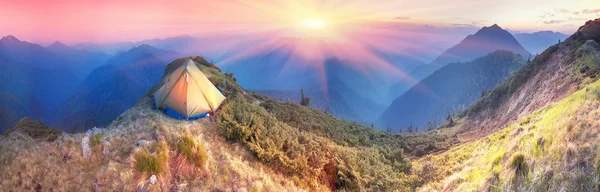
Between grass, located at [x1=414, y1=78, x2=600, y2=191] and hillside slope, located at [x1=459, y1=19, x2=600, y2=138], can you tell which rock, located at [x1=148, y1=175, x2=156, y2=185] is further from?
hillside slope, located at [x1=459, y1=19, x2=600, y2=138]

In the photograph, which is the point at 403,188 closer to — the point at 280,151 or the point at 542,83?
the point at 280,151

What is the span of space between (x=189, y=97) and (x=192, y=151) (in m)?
11.4

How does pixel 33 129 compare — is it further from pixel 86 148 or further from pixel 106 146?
pixel 106 146

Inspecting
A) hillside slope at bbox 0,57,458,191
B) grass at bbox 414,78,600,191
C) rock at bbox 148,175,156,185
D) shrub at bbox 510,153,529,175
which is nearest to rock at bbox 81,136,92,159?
hillside slope at bbox 0,57,458,191

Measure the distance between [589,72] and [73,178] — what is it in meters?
42.0

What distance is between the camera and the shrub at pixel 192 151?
7.70m

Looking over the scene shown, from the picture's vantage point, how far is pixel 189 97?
18172mm

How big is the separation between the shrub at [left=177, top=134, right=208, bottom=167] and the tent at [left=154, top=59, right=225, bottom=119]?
1021 centimetres

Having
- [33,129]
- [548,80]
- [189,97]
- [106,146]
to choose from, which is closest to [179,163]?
[106,146]

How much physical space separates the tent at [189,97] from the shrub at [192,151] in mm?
10209

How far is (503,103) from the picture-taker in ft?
148

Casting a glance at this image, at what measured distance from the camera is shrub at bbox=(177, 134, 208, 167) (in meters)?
7.70

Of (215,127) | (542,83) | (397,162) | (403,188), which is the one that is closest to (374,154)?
(397,162)

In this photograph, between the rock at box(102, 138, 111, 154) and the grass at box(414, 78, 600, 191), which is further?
the rock at box(102, 138, 111, 154)
